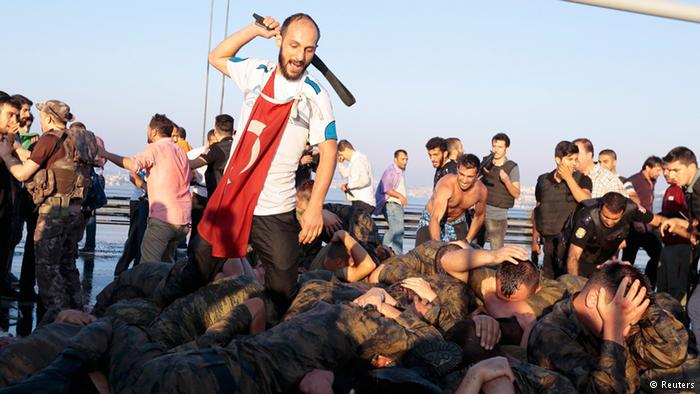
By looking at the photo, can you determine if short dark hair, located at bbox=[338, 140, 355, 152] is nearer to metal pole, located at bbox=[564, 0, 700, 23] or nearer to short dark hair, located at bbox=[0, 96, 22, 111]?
short dark hair, located at bbox=[0, 96, 22, 111]

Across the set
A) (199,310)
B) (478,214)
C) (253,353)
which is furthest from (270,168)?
(478,214)

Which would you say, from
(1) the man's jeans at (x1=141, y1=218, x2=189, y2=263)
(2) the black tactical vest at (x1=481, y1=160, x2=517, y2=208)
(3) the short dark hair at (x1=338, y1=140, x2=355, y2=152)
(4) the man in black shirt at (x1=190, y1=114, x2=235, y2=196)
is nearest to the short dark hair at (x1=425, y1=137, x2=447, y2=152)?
(2) the black tactical vest at (x1=481, y1=160, x2=517, y2=208)

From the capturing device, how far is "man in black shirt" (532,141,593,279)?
1007 centimetres

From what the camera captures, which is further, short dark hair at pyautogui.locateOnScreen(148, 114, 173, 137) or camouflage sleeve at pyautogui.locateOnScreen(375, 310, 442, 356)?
short dark hair at pyautogui.locateOnScreen(148, 114, 173, 137)

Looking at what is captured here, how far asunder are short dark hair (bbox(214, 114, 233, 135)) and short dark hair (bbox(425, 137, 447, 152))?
9.12 feet

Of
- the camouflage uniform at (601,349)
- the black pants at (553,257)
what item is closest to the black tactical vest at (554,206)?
the black pants at (553,257)

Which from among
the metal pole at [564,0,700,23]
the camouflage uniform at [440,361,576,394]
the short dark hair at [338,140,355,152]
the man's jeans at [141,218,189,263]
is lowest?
the man's jeans at [141,218,189,263]

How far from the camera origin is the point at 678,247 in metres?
9.42

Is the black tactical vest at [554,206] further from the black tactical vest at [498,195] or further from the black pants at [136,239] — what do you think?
the black pants at [136,239]

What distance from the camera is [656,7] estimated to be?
190 inches

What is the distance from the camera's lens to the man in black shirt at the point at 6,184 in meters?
7.27

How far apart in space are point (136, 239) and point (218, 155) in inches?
101

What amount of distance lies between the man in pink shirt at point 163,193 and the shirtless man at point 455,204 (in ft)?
8.51

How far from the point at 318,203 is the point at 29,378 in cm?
193
